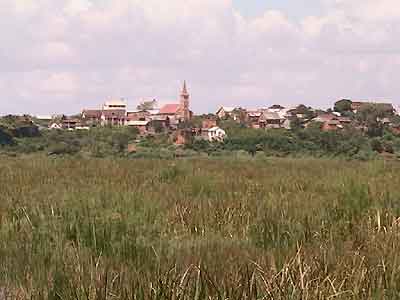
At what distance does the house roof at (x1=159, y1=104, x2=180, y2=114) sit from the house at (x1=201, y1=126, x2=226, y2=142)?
40340 mm

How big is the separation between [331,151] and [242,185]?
42931 millimetres

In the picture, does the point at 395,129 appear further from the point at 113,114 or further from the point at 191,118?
the point at 113,114

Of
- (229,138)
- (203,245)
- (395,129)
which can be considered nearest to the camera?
(203,245)

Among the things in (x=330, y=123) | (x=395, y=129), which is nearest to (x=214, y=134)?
(x=330, y=123)

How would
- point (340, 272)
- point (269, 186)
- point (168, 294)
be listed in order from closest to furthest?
1. point (168, 294)
2. point (340, 272)
3. point (269, 186)

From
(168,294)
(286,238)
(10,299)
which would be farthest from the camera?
(286,238)

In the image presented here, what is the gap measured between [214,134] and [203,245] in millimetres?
66190

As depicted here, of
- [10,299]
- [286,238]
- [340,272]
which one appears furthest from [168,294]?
[286,238]

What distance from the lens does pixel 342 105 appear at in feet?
351

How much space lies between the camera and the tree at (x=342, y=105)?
107m

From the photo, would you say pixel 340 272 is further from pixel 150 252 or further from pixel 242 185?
pixel 242 185

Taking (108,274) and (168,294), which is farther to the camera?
(108,274)

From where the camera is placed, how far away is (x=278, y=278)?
3982 millimetres

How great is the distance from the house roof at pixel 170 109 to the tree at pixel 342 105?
28.1 meters
